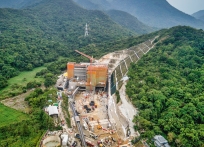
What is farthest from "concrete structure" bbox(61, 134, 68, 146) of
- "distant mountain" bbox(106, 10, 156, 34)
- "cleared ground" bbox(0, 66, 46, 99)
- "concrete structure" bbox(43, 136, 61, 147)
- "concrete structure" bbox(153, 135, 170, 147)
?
"distant mountain" bbox(106, 10, 156, 34)

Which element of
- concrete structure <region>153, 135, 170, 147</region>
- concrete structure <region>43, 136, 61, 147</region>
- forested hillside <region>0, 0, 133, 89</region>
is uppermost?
forested hillside <region>0, 0, 133, 89</region>

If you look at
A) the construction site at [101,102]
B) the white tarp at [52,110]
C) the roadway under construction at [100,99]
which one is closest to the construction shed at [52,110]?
the white tarp at [52,110]

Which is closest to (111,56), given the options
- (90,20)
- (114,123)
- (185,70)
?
(185,70)

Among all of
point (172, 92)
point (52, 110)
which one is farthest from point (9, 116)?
point (172, 92)

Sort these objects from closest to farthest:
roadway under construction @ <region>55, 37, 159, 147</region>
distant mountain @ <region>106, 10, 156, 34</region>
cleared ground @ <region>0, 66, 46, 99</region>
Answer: roadway under construction @ <region>55, 37, 159, 147</region> < cleared ground @ <region>0, 66, 46, 99</region> < distant mountain @ <region>106, 10, 156, 34</region>

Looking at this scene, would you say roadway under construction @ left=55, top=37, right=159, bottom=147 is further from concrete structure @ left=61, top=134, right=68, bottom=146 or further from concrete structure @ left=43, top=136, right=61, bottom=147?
concrete structure @ left=43, top=136, right=61, bottom=147

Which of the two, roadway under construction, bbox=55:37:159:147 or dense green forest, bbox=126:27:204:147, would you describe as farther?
roadway under construction, bbox=55:37:159:147
